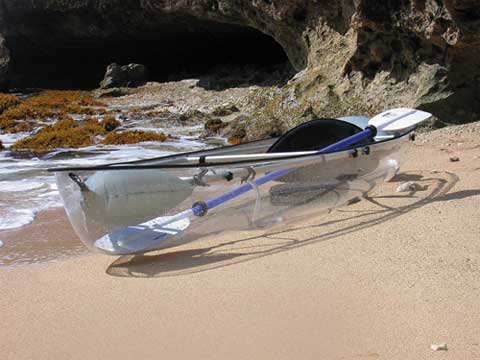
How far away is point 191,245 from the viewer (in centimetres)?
379

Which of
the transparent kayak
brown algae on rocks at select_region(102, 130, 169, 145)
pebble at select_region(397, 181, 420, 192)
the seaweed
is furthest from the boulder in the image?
the transparent kayak

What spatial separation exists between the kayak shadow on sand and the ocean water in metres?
2.02

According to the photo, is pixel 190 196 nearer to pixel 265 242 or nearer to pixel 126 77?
pixel 265 242

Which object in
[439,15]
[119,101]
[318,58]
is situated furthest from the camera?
[119,101]

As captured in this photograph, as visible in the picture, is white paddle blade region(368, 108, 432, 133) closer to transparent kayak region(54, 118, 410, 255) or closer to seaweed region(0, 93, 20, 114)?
transparent kayak region(54, 118, 410, 255)

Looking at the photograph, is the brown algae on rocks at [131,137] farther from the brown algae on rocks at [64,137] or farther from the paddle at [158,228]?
the paddle at [158,228]


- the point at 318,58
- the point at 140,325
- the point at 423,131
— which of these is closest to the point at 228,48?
the point at 318,58

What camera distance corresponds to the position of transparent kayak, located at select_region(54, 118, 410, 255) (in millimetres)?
3371

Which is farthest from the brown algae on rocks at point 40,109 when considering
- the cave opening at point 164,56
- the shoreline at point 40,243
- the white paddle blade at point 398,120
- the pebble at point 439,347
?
the pebble at point 439,347

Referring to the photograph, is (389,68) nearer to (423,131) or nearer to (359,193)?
(423,131)

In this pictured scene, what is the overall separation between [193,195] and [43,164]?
6.43 meters

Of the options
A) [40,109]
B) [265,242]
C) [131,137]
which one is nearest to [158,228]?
[265,242]

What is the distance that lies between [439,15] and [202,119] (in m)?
7.63

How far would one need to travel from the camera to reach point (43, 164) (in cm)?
934
